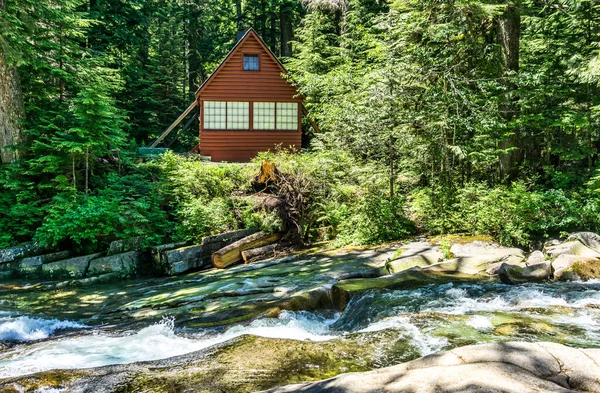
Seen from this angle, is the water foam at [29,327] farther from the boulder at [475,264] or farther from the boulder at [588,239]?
the boulder at [588,239]

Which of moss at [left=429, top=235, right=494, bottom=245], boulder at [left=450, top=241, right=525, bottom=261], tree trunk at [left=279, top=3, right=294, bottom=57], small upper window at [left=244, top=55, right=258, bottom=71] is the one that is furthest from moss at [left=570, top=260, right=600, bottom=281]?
tree trunk at [left=279, top=3, right=294, bottom=57]

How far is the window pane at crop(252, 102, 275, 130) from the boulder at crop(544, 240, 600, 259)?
537 inches

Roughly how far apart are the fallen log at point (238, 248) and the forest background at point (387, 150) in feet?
1.32

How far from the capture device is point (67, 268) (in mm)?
11281

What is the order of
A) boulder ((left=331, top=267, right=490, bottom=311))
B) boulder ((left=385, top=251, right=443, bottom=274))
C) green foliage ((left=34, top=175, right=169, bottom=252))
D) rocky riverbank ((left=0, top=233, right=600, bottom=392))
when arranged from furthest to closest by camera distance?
1. green foliage ((left=34, top=175, right=169, bottom=252))
2. boulder ((left=385, top=251, right=443, bottom=274))
3. boulder ((left=331, top=267, right=490, bottom=311))
4. rocky riverbank ((left=0, top=233, right=600, bottom=392))

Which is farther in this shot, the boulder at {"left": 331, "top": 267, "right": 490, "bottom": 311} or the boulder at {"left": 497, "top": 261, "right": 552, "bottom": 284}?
the boulder at {"left": 497, "top": 261, "right": 552, "bottom": 284}

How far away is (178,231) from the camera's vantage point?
12656mm

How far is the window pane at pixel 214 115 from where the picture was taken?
20.2m

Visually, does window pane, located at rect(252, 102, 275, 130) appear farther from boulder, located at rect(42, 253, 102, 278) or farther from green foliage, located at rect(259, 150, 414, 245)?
boulder, located at rect(42, 253, 102, 278)

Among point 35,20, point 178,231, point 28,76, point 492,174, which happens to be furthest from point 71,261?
point 492,174

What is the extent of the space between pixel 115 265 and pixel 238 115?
35.0 ft

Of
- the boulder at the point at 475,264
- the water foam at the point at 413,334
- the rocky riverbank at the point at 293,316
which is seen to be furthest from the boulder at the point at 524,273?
the water foam at the point at 413,334

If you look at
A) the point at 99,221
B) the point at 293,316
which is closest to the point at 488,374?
the point at 293,316

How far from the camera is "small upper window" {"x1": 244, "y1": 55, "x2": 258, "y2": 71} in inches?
806
